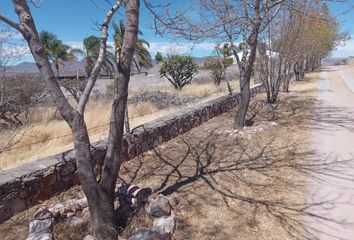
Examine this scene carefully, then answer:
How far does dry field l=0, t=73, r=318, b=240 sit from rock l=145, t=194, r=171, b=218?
148 mm

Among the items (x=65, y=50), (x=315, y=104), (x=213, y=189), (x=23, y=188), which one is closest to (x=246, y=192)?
(x=213, y=189)

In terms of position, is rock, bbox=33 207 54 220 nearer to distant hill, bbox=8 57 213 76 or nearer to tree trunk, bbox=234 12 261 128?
distant hill, bbox=8 57 213 76

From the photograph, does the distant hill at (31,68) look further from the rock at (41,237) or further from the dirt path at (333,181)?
the dirt path at (333,181)

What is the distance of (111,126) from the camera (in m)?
3.44

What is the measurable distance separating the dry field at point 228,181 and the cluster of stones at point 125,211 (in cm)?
13

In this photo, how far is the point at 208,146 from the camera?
6.92m

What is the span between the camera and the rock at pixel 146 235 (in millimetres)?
3176

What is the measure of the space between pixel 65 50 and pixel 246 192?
138 ft

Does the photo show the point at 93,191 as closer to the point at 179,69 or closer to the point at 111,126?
the point at 111,126

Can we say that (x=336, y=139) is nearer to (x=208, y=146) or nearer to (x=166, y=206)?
(x=208, y=146)

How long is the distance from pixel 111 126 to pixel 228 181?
2.24m

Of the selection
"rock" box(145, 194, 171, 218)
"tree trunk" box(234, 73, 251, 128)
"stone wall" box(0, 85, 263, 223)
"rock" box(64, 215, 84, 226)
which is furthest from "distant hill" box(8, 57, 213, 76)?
"tree trunk" box(234, 73, 251, 128)

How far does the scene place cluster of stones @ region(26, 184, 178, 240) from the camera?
332cm

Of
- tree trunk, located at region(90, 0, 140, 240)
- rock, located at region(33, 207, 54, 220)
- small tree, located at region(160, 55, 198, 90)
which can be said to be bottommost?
small tree, located at region(160, 55, 198, 90)
